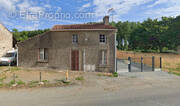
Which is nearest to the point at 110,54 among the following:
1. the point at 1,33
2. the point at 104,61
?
the point at 104,61

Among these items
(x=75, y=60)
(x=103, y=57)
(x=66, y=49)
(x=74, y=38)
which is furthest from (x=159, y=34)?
(x=66, y=49)

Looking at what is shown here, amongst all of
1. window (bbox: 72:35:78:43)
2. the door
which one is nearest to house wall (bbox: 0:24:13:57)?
the door

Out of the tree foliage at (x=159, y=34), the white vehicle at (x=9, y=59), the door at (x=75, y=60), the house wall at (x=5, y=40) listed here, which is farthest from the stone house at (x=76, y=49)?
the tree foliage at (x=159, y=34)

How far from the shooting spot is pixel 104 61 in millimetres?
11586

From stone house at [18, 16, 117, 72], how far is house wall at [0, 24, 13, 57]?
280 inches

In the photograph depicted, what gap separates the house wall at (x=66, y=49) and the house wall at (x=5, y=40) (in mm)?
6099

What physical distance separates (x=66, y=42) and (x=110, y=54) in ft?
18.4

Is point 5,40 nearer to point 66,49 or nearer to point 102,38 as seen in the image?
point 66,49

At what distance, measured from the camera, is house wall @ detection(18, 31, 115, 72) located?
11.5 meters

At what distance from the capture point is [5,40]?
16.5 m

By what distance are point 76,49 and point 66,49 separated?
1.26 m

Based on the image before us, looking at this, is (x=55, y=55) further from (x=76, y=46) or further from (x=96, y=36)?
(x=96, y=36)

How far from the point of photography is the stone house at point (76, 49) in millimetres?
11500

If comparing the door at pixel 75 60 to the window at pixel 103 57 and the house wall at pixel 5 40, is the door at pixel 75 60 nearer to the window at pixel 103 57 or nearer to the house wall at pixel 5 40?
the window at pixel 103 57
